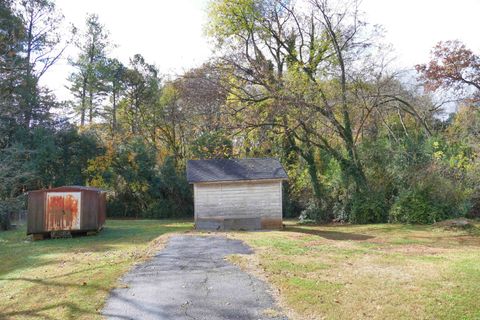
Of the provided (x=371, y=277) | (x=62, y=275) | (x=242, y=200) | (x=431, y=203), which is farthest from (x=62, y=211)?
(x=431, y=203)

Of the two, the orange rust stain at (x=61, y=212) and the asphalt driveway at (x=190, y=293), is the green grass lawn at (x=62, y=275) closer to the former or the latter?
the asphalt driveway at (x=190, y=293)

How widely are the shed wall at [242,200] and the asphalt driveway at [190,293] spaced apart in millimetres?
8404

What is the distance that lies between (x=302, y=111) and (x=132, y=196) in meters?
15.5

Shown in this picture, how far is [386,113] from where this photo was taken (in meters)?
25.2

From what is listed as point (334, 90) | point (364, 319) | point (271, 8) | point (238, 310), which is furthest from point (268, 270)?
point (271, 8)

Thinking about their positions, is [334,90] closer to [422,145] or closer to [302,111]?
[302,111]

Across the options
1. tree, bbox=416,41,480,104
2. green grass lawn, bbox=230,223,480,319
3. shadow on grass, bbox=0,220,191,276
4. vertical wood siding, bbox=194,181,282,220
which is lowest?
shadow on grass, bbox=0,220,191,276

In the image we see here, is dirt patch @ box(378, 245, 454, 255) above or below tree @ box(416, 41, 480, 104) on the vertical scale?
below

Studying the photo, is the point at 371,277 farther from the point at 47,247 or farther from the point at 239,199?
the point at 239,199

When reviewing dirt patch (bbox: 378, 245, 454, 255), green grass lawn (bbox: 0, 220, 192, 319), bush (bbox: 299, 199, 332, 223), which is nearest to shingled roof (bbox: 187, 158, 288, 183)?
bush (bbox: 299, 199, 332, 223)

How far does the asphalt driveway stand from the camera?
5672 millimetres

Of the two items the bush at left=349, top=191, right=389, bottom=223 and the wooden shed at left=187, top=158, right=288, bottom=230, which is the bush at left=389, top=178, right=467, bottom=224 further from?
the wooden shed at left=187, top=158, right=288, bottom=230

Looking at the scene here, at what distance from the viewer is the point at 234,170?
61.6ft

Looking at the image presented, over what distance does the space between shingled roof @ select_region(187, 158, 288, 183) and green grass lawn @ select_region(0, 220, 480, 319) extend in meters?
5.26
